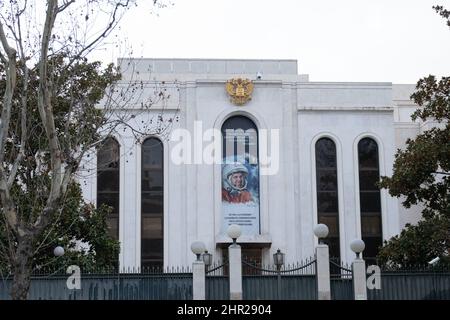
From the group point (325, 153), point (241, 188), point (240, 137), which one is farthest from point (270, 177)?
point (325, 153)

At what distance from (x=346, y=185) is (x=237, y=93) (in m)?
6.33

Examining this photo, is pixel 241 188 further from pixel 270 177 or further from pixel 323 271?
pixel 323 271

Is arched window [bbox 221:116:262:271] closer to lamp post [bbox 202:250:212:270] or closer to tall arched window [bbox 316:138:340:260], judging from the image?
tall arched window [bbox 316:138:340:260]

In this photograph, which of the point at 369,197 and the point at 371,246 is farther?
the point at 369,197

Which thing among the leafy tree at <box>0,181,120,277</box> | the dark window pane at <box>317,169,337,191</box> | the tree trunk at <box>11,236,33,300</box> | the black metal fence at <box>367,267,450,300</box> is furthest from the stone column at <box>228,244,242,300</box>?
the dark window pane at <box>317,169,337,191</box>

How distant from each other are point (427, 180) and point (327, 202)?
13.4 m

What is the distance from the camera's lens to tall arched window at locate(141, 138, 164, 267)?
33594 mm

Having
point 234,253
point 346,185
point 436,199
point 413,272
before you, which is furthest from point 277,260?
point 346,185

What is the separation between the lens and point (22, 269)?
41.2 feet

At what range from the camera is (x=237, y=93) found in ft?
114

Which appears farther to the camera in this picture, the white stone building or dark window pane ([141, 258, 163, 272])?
the white stone building

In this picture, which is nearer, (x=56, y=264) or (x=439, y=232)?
(x=439, y=232)
